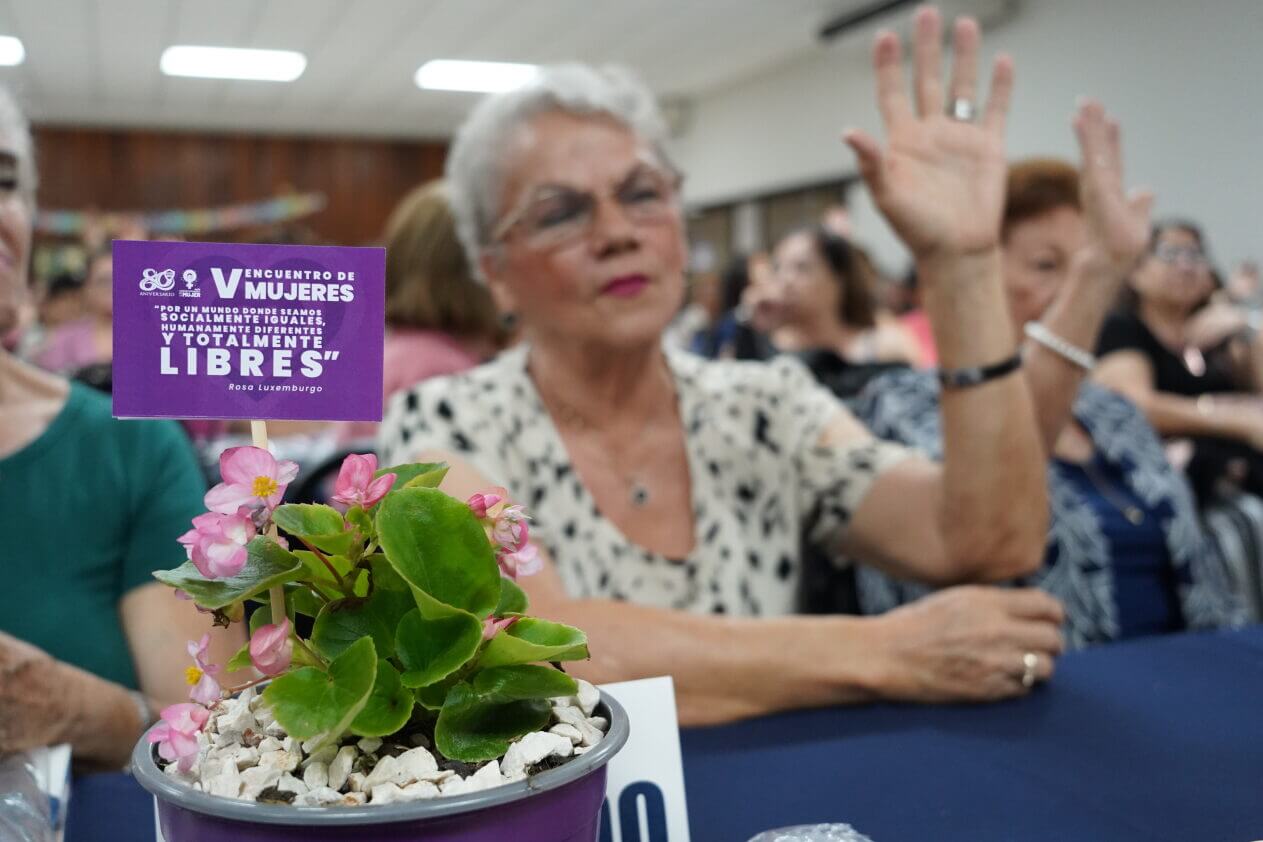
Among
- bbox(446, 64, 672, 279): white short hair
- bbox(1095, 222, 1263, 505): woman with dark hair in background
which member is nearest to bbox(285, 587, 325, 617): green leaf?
bbox(446, 64, 672, 279): white short hair

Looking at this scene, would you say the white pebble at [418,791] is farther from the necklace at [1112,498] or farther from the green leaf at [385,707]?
the necklace at [1112,498]

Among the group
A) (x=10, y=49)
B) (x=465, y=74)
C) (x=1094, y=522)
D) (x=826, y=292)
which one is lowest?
(x=1094, y=522)

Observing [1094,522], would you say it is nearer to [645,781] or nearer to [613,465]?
[613,465]

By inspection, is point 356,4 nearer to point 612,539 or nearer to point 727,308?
point 727,308

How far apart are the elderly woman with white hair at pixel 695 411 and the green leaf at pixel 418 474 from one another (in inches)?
18.4

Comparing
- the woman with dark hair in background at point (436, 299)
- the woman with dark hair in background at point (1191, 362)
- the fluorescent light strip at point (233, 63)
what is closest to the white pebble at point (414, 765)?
the woman with dark hair in background at point (436, 299)

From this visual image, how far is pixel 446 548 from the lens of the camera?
47cm

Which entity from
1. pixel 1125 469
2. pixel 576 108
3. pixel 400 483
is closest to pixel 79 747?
pixel 400 483

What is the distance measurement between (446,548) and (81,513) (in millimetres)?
696

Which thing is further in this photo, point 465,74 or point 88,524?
point 465,74

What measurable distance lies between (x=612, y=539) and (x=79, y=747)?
0.58 m

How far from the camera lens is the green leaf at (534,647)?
0.46m

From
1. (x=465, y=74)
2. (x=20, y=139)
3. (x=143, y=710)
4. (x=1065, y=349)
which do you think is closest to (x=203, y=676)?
(x=143, y=710)

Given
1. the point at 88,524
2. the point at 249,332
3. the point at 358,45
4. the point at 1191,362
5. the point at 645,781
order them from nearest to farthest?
1. the point at 249,332
2. the point at 645,781
3. the point at 88,524
4. the point at 1191,362
5. the point at 358,45
